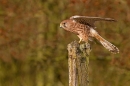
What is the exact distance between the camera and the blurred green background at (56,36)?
9.39m

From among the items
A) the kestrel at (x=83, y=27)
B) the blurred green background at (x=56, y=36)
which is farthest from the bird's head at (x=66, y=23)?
the blurred green background at (x=56, y=36)

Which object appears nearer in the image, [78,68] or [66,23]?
[78,68]

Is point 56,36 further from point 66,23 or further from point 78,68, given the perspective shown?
point 78,68

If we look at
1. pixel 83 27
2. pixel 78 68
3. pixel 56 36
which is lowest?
pixel 78 68

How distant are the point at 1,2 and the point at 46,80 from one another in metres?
2.09

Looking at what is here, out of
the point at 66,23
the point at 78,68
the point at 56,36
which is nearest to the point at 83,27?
the point at 66,23

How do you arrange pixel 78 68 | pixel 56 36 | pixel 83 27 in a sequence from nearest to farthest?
pixel 78 68, pixel 83 27, pixel 56 36

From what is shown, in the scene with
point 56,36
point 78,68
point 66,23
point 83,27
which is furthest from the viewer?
point 56,36

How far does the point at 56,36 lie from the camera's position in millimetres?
9930

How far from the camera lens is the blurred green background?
939 centimetres

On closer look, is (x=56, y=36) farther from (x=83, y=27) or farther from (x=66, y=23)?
(x=83, y=27)

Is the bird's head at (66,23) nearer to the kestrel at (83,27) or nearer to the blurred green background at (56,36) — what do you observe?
the kestrel at (83,27)

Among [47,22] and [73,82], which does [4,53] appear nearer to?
[47,22]

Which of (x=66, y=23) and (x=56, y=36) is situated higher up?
(x=66, y=23)
